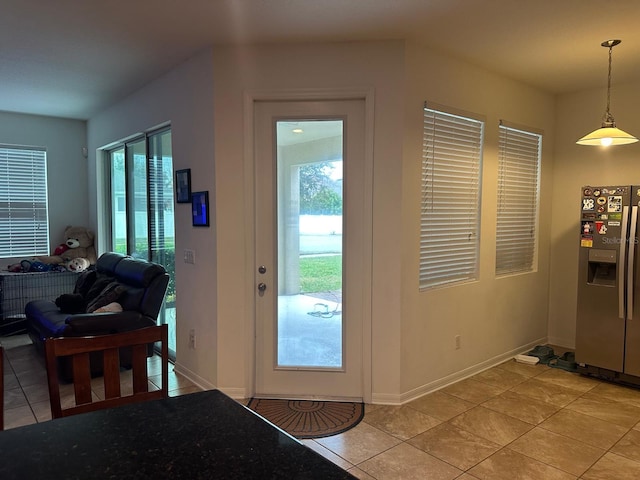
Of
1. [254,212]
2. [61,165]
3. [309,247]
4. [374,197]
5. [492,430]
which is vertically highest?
[61,165]

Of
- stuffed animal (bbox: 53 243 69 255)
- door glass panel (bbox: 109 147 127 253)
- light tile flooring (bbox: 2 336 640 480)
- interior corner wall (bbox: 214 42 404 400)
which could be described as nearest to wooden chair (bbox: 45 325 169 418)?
light tile flooring (bbox: 2 336 640 480)

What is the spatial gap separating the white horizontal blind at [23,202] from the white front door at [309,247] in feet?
13.6

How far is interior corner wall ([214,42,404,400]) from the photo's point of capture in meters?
3.21

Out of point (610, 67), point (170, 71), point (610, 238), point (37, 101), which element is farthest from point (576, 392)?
point (37, 101)

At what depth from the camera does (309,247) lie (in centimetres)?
341

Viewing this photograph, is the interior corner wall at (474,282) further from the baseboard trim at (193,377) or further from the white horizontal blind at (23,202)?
the white horizontal blind at (23,202)

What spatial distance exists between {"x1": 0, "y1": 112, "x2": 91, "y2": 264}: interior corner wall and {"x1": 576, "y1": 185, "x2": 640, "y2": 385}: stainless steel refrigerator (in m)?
6.04

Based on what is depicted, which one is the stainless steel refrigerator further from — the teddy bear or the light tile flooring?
the teddy bear

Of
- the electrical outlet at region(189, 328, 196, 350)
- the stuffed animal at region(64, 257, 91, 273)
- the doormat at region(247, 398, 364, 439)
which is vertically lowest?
the doormat at region(247, 398, 364, 439)

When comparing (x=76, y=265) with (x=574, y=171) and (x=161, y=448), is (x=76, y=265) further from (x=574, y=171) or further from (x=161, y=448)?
(x=574, y=171)

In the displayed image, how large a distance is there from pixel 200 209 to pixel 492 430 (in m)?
2.65

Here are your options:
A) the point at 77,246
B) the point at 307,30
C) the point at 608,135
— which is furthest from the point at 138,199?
the point at 608,135

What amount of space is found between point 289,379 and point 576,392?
2354 millimetres

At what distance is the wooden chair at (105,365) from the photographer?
1.50 metres
